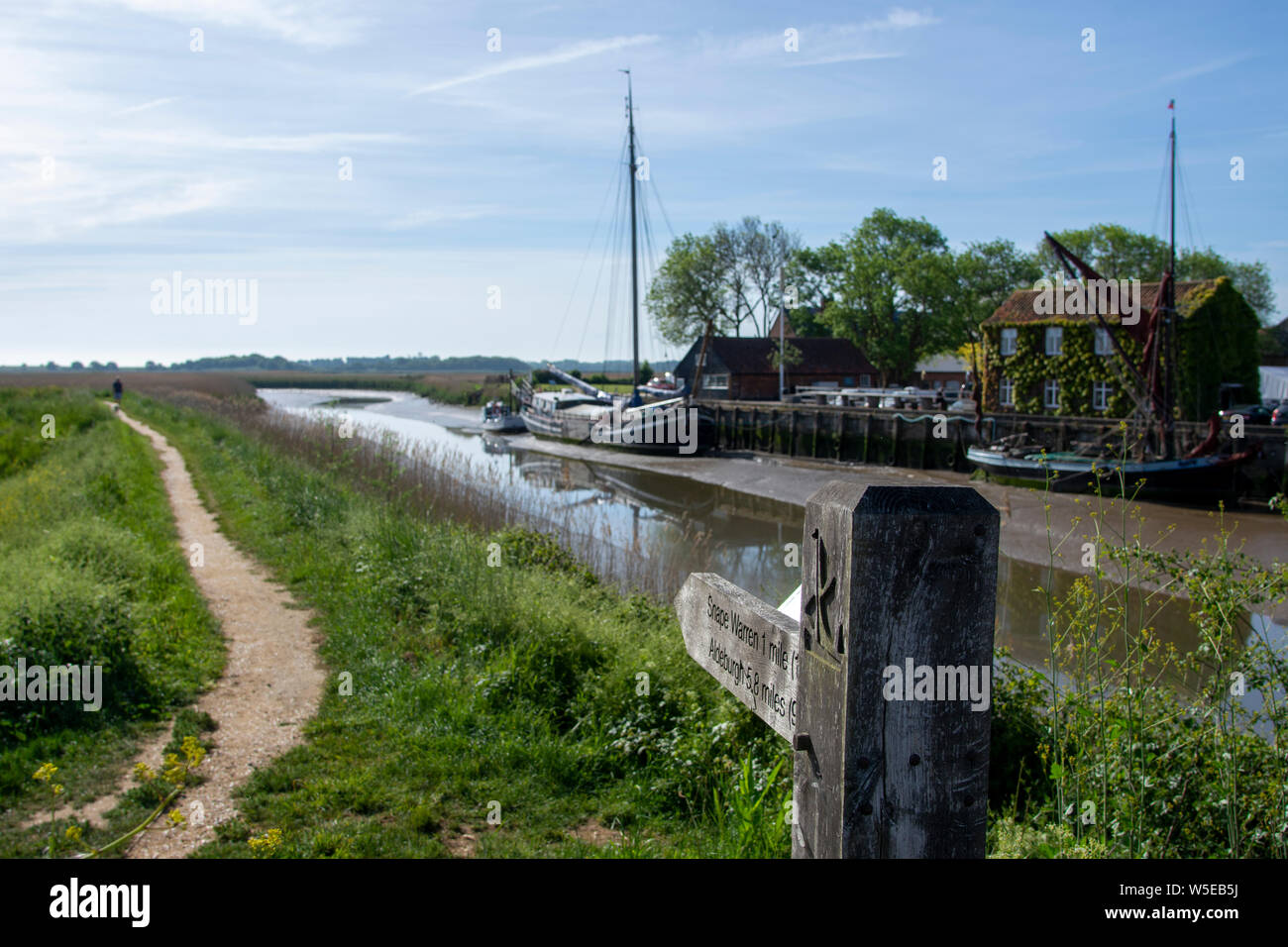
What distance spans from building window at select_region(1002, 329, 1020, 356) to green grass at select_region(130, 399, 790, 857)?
112ft

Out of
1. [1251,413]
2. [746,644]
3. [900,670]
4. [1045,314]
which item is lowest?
[746,644]

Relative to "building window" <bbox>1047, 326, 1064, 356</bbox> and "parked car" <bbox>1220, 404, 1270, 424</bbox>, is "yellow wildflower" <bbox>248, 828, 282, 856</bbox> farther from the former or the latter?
"building window" <bbox>1047, 326, 1064, 356</bbox>

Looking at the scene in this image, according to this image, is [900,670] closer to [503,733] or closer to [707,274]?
[503,733]

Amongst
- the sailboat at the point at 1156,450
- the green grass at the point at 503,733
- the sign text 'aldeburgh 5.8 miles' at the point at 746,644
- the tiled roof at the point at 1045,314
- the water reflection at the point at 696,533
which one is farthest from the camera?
the tiled roof at the point at 1045,314

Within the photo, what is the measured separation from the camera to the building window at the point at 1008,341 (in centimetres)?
3938

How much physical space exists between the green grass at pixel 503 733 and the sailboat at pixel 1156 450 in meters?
19.0

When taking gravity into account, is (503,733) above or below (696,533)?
above

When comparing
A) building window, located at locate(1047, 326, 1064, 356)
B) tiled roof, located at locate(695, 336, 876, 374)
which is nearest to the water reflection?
building window, located at locate(1047, 326, 1064, 356)

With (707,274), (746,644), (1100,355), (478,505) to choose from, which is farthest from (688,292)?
(746,644)

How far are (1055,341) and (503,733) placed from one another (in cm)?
3718

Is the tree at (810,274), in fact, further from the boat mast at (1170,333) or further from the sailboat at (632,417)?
the boat mast at (1170,333)

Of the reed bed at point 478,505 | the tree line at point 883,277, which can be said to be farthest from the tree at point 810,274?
the reed bed at point 478,505

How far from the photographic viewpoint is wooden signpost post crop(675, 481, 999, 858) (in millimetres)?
1533

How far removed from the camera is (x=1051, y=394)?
37.9m
